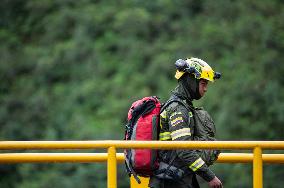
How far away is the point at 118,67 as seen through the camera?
43.7 m

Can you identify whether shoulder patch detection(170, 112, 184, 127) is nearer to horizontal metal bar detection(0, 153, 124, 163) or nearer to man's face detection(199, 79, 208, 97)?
man's face detection(199, 79, 208, 97)

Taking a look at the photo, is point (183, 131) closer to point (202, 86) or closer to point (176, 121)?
point (176, 121)

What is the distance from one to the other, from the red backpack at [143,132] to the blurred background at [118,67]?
26.1 m

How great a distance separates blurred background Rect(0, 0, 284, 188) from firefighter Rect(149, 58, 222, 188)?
25925 mm

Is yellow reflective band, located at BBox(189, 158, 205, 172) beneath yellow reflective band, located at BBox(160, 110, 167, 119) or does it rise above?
beneath

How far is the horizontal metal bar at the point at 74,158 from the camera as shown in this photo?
5658mm

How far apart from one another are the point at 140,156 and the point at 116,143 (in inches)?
7.4

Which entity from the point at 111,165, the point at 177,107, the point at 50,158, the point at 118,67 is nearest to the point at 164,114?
the point at 177,107

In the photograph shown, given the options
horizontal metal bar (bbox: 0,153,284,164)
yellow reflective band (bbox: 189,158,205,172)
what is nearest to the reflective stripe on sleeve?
yellow reflective band (bbox: 189,158,205,172)

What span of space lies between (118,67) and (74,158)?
124 feet

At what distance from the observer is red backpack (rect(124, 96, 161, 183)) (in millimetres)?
5359

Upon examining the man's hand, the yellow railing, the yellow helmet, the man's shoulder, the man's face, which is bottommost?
the man's hand

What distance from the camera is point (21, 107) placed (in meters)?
41.5

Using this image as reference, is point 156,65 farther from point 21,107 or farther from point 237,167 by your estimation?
point 237,167
